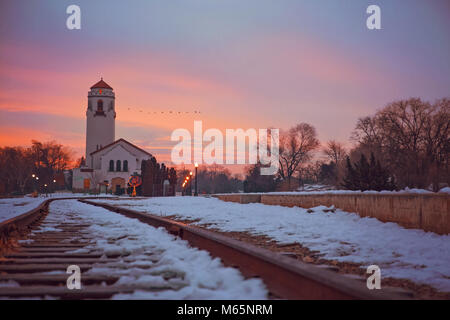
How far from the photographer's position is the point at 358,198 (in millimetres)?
10219

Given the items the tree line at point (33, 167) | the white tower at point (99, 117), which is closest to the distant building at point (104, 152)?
the white tower at point (99, 117)

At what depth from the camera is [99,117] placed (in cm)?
8625

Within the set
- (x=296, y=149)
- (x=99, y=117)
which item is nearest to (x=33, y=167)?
Answer: (x=99, y=117)

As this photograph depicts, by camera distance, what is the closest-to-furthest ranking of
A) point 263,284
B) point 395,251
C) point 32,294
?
point 32,294
point 263,284
point 395,251

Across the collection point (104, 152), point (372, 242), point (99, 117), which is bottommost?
point (372, 242)

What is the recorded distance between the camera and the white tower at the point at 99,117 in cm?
8650


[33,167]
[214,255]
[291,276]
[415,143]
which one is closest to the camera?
[291,276]

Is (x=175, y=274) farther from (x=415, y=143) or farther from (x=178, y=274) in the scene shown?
(x=415, y=143)

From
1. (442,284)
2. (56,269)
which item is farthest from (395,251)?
(56,269)

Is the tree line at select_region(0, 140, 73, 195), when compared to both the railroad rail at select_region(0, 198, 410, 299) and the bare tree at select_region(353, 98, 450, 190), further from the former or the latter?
the railroad rail at select_region(0, 198, 410, 299)

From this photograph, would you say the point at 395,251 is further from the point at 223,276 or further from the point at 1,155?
the point at 1,155

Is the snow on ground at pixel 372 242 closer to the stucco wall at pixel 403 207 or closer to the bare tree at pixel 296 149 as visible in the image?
the stucco wall at pixel 403 207

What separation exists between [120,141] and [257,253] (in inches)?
3177

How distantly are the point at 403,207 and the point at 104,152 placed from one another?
7683 cm
